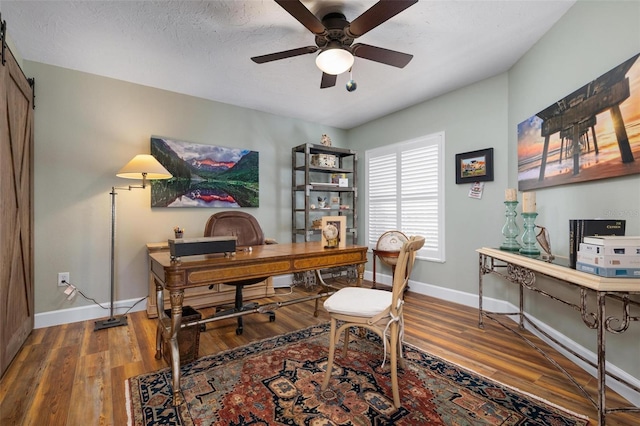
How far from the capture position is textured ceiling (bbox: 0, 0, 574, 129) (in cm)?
208

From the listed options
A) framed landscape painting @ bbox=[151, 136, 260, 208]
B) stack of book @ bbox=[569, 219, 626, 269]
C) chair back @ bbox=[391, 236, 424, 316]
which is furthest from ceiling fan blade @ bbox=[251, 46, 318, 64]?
stack of book @ bbox=[569, 219, 626, 269]

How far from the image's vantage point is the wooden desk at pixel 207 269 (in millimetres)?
1683

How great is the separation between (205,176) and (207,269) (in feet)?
7.34

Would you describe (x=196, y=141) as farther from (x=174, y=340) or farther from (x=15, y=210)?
(x=174, y=340)

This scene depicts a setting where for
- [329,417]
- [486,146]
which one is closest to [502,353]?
[329,417]

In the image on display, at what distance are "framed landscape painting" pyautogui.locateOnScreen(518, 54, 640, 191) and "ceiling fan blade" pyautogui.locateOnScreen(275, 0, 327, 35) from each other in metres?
1.84

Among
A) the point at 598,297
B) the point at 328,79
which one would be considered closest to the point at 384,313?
the point at 598,297

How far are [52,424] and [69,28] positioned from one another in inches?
109

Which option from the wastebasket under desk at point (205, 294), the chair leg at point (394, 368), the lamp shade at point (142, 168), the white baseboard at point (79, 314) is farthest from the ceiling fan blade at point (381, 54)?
the white baseboard at point (79, 314)

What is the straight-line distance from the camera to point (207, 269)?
5.82ft

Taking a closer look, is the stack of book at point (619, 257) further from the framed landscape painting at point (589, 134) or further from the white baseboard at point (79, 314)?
the white baseboard at point (79, 314)

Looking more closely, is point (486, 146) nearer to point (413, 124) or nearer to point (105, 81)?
point (413, 124)

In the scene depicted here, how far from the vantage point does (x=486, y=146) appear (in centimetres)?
325

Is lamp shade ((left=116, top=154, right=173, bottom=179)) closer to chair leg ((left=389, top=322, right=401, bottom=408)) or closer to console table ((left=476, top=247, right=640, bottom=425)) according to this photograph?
chair leg ((left=389, top=322, right=401, bottom=408))
